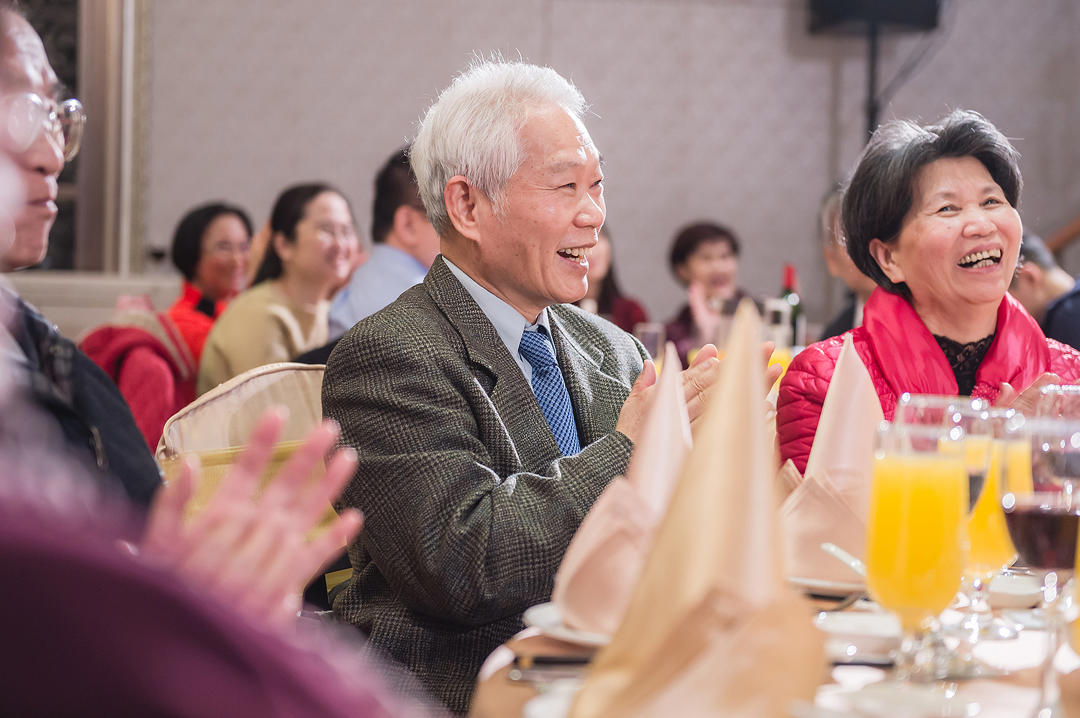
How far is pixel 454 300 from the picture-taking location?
1812mm

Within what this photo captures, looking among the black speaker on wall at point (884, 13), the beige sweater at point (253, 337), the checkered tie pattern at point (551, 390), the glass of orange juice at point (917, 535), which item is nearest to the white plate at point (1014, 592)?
the glass of orange juice at point (917, 535)

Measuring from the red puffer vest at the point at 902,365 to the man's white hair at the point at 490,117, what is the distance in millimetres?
604

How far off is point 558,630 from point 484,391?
0.70 m

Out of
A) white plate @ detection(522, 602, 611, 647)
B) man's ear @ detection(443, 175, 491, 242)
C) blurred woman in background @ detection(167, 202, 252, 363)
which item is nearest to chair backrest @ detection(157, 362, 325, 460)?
man's ear @ detection(443, 175, 491, 242)

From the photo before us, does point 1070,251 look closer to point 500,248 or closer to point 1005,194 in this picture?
point 1005,194

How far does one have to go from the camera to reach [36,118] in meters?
1.33

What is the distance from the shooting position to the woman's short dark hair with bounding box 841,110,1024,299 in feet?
6.82

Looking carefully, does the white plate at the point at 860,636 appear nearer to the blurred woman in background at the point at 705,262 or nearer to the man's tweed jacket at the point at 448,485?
the man's tweed jacket at the point at 448,485

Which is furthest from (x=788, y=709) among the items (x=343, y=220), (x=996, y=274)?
(x=343, y=220)

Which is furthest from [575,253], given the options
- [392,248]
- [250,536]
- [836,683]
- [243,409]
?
[392,248]

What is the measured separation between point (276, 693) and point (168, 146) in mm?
5936

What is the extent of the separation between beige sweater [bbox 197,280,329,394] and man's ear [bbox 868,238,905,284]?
85.3 inches

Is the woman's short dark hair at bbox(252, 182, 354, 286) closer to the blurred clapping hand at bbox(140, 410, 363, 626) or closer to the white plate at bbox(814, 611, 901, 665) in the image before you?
the white plate at bbox(814, 611, 901, 665)

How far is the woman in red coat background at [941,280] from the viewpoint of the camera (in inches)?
79.0
